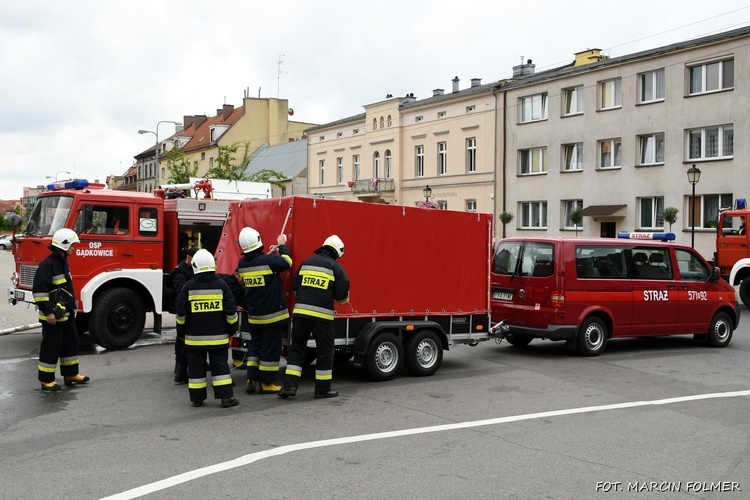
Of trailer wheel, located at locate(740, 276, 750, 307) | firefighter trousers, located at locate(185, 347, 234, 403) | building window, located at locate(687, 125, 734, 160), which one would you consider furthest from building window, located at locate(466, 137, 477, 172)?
firefighter trousers, located at locate(185, 347, 234, 403)

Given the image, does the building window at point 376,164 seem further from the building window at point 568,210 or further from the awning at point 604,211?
the awning at point 604,211

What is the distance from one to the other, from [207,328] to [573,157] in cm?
3253

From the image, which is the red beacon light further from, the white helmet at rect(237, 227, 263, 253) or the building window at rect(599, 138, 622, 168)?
the building window at rect(599, 138, 622, 168)

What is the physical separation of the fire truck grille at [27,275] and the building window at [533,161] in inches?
1211

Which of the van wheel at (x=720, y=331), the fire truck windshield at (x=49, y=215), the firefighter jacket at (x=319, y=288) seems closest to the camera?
the firefighter jacket at (x=319, y=288)

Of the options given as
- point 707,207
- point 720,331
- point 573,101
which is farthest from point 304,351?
point 573,101

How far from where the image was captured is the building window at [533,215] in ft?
130

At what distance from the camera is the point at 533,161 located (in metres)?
40.1

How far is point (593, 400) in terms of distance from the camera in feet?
28.9

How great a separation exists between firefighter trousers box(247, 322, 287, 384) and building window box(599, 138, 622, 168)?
30.0 meters

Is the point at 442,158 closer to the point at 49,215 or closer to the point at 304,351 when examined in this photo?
the point at 49,215

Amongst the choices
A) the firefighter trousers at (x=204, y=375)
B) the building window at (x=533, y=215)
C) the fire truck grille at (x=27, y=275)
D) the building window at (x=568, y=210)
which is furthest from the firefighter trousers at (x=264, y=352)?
the building window at (x=533, y=215)

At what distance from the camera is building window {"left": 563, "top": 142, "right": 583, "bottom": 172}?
124ft

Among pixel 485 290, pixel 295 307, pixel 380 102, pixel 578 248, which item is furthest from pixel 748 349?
pixel 380 102
